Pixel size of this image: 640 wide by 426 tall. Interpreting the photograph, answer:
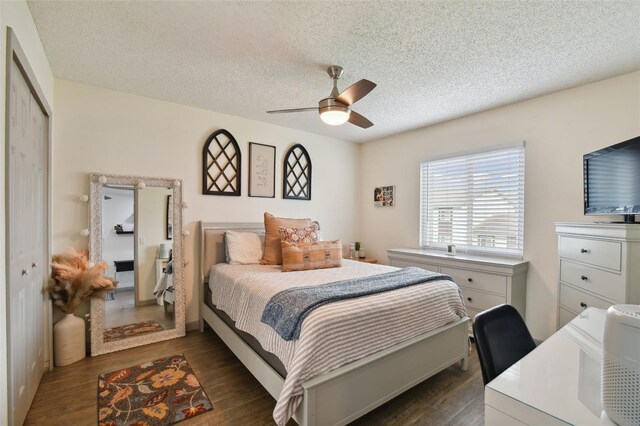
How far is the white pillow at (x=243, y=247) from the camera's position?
10.1 ft

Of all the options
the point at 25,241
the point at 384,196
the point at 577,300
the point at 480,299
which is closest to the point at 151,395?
the point at 25,241

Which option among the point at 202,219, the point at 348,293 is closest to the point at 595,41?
the point at 348,293

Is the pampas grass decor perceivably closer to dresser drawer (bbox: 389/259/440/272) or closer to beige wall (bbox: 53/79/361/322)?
beige wall (bbox: 53/79/361/322)

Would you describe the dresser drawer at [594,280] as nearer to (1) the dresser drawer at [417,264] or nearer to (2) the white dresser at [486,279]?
(2) the white dresser at [486,279]

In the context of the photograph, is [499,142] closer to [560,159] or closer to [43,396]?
[560,159]

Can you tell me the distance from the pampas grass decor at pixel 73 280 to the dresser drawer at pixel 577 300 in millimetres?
3879

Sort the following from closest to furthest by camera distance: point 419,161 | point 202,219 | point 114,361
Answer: point 114,361, point 202,219, point 419,161

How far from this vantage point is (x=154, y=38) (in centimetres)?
201

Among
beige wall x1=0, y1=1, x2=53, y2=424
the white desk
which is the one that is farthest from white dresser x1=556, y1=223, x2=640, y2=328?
beige wall x1=0, y1=1, x2=53, y2=424

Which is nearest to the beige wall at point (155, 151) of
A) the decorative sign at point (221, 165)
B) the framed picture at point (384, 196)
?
the decorative sign at point (221, 165)

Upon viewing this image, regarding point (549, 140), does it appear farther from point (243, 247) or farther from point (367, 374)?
point (243, 247)

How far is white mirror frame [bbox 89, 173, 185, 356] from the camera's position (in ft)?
8.73

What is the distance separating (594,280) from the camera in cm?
204

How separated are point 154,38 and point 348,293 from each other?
7.29 feet
